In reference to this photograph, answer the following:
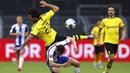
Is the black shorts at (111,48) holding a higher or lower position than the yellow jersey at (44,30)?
lower

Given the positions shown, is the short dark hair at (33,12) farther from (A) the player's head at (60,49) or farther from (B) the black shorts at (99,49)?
(B) the black shorts at (99,49)

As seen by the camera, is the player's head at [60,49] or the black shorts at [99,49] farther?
the black shorts at [99,49]

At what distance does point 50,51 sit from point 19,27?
814cm

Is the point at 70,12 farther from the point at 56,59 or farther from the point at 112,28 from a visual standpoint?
the point at 56,59

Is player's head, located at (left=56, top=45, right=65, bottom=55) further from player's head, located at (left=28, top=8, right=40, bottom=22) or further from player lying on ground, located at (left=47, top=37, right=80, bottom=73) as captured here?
player's head, located at (left=28, top=8, right=40, bottom=22)

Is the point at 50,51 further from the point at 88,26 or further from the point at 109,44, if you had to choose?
the point at 88,26

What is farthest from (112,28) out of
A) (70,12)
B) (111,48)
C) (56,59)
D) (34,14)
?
(70,12)

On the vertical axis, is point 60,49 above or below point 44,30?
below

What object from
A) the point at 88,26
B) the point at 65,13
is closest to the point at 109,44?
the point at 88,26

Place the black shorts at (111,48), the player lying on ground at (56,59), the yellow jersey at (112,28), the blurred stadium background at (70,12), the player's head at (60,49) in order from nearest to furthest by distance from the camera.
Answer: the player's head at (60,49) < the player lying on ground at (56,59) < the black shorts at (111,48) < the yellow jersey at (112,28) < the blurred stadium background at (70,12)

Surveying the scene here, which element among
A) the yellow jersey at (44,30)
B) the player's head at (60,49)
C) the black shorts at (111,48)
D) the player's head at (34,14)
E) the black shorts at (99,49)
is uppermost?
the player's head at (34,14)

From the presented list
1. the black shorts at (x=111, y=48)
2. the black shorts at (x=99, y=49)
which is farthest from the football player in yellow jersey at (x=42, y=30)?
the black shorts at (x=99, y=49)

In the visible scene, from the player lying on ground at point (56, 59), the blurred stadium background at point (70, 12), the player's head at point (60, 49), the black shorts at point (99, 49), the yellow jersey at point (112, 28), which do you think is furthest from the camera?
the blurred stadium background at point (70, 12)

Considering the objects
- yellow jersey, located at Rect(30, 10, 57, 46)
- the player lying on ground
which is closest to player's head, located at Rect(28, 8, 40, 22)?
yellow jersey, located at Rect(30, 10, 57, 46)
